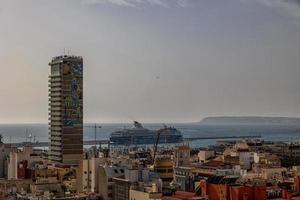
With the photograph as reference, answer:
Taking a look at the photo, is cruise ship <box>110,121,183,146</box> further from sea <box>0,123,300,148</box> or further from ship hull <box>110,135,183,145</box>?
sea <box>0,123,300,148</box>

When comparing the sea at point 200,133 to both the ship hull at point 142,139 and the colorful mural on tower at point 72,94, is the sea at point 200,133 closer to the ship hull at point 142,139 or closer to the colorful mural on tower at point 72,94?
the ship hull at point 142,139

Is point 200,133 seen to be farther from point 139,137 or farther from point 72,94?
point 72,94

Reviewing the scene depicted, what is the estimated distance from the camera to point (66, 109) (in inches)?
536

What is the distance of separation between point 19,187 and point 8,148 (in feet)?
11.3

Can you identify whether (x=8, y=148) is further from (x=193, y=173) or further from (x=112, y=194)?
(x=112, y=194)

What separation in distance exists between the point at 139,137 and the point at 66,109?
1722cm

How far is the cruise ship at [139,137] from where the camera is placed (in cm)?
2980

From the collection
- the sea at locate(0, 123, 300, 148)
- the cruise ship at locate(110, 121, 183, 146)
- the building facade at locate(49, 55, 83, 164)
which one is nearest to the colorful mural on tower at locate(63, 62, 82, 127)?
the building facade at locate(49, 55, 83, 164)

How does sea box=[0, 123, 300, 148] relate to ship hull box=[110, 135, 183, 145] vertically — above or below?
above

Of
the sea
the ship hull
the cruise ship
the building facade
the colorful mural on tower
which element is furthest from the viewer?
the sea

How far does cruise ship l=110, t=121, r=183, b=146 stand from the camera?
29.8m

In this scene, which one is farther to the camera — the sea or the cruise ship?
the sea

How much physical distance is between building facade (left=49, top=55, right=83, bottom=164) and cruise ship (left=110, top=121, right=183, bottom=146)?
15.5 metres

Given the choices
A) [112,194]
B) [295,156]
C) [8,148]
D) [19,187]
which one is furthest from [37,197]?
[295,156]
